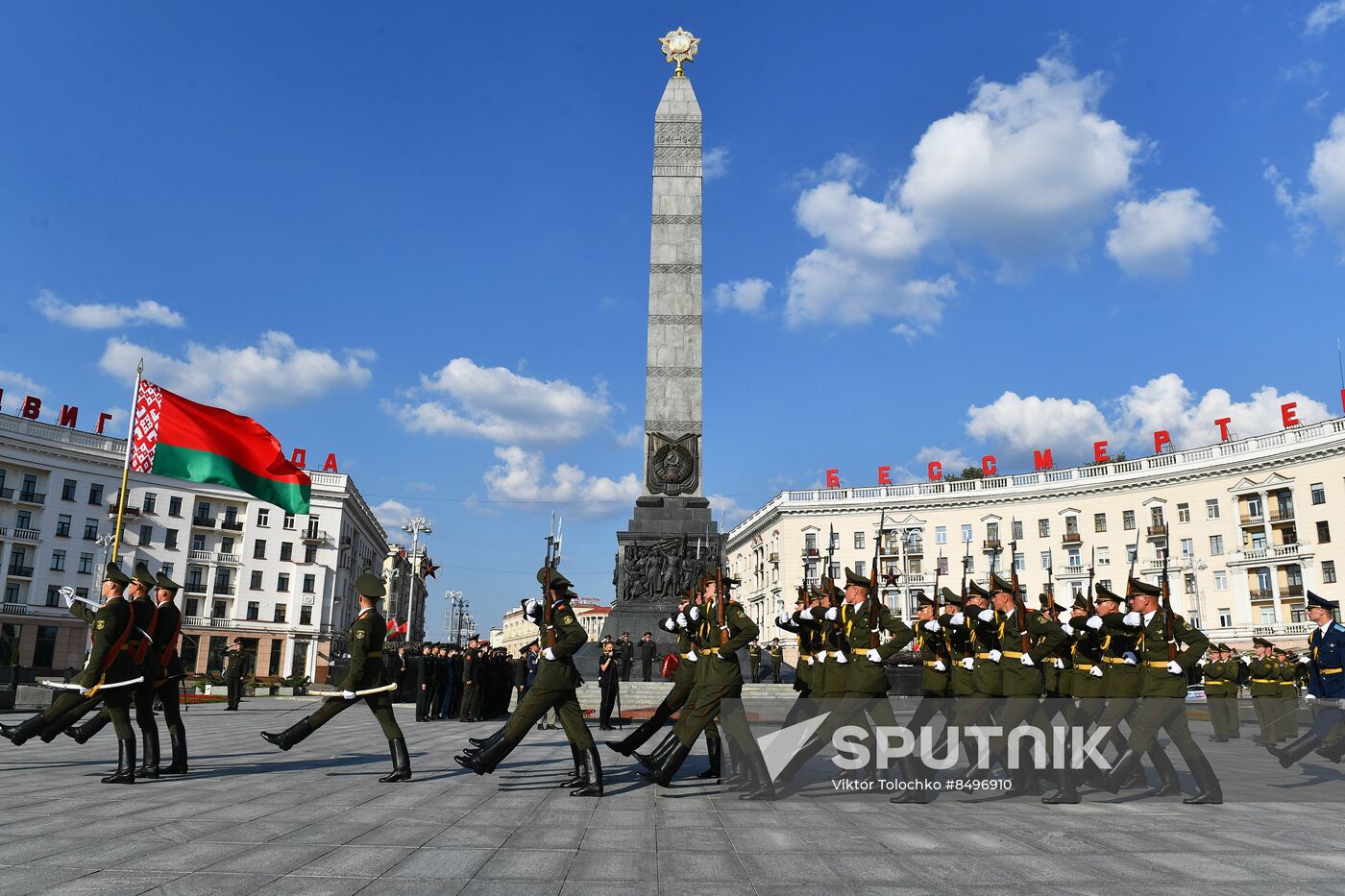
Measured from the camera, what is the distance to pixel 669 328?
92.2 feet

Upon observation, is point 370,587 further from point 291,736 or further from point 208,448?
point 208,448

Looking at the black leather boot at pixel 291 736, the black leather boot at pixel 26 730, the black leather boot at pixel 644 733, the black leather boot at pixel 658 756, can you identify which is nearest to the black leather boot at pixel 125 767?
the black leather boot at pixel 26 730

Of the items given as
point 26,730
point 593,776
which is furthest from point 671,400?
point 26,730

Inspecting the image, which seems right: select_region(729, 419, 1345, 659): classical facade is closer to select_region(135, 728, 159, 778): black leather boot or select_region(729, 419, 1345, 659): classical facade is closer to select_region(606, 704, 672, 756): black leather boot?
select_region(606, 704, 672, 756): black leather boot

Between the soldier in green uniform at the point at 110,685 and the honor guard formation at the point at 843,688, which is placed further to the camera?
the soldier in green uniform at the point at 110,685

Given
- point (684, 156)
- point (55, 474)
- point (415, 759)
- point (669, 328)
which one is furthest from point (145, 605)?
point (55, 474)

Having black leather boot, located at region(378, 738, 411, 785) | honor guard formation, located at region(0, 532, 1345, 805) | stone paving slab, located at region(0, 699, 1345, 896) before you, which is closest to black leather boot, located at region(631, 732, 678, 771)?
honor guard formation, located at region(0, 532, 1345, 805)

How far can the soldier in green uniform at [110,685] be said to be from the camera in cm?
846

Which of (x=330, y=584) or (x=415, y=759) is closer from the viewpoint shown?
(x=415, y=759)

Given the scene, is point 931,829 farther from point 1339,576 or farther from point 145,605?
point 1339,576

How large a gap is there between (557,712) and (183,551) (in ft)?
206

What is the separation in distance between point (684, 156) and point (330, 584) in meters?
50.2

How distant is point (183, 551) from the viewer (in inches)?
2419

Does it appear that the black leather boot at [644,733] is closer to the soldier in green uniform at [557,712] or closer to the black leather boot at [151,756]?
the soldier in green uniform at [557,712]
